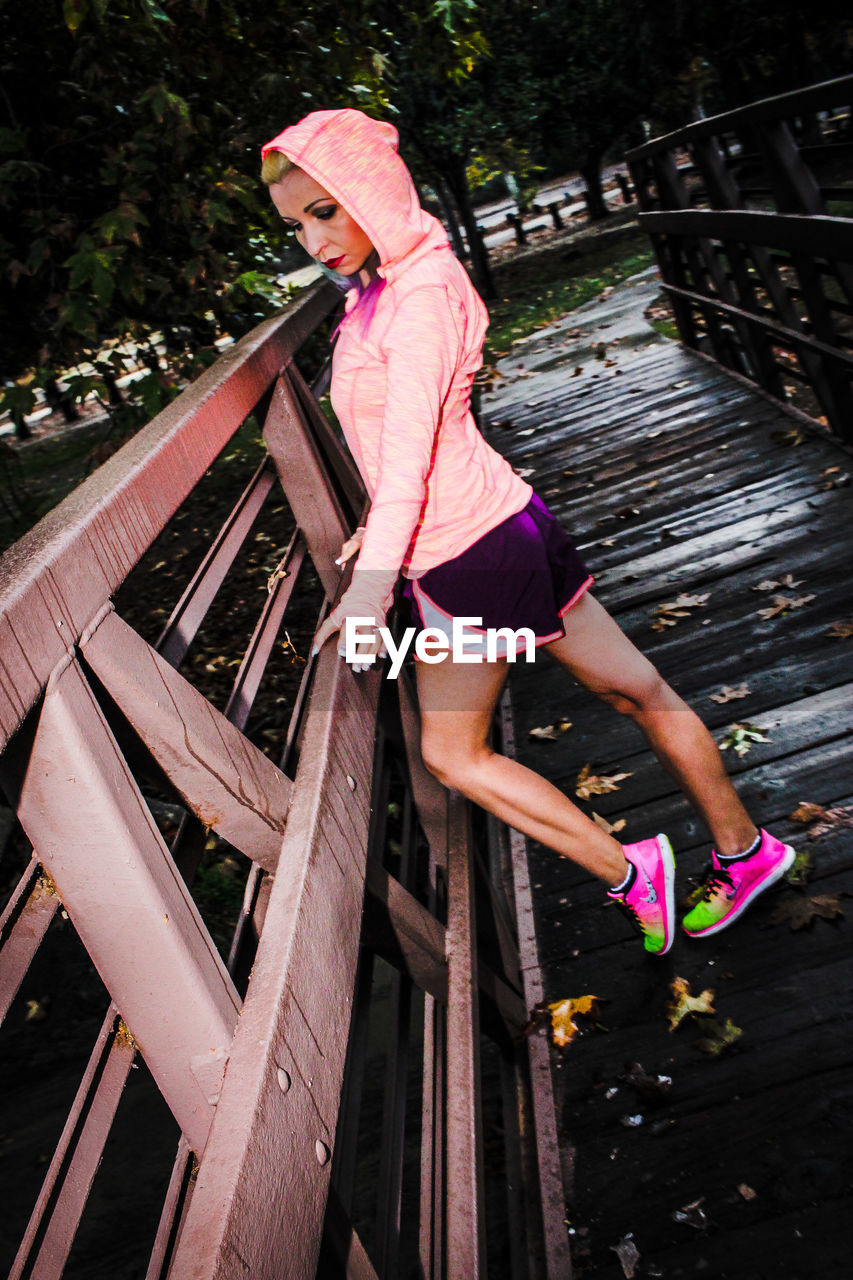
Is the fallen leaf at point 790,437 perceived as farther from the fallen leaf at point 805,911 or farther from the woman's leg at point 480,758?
the woman's leg at point 480,758

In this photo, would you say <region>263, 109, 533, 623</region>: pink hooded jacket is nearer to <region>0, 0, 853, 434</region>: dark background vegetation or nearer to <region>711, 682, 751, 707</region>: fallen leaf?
<region>711, 682, 751, 707</region>: fallen leaf

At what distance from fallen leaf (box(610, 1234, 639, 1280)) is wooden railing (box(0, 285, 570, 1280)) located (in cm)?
12

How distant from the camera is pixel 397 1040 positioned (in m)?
2.25

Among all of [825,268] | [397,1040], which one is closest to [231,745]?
[397,1040]

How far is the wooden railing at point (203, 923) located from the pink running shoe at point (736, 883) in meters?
0.73

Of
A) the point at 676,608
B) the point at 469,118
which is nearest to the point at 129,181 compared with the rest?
the point at 676,608

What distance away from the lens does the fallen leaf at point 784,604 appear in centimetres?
393

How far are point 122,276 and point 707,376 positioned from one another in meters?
4.43

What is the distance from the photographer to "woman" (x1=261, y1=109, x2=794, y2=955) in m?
1.76

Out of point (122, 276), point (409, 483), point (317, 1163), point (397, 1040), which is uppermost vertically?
point (122, 276)

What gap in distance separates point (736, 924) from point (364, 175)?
2.09m

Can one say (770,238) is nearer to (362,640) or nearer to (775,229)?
(775,229)

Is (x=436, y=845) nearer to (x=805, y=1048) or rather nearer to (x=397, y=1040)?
(x=397, y=1040)

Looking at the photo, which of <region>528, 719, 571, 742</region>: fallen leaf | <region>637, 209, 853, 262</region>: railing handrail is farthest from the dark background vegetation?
<region>637, 209, 853, 262</region>: railing handrail
